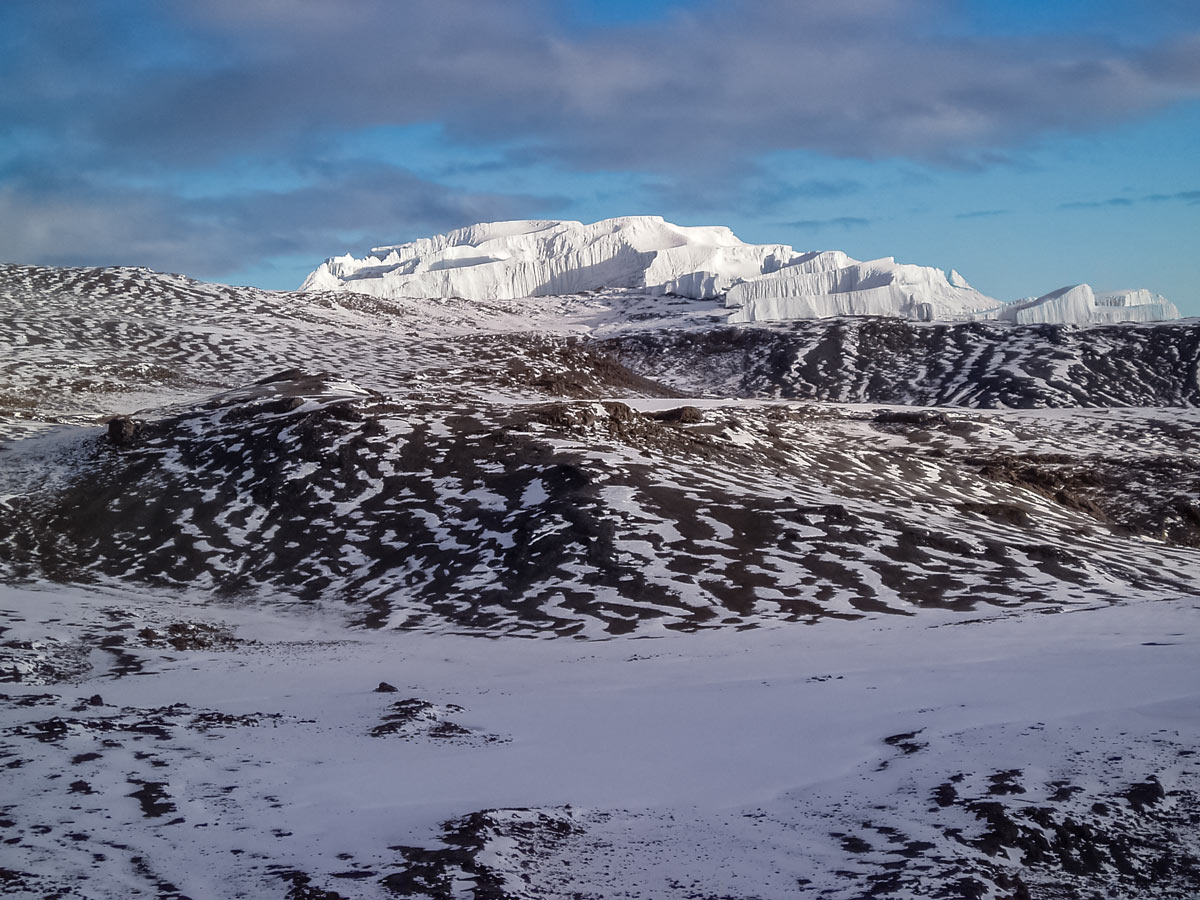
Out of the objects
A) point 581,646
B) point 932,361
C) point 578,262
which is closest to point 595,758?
point 581,646

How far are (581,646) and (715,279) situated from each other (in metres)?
124

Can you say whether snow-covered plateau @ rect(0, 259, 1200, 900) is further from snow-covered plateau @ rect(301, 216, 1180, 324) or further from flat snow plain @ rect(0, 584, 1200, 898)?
snow-covered plateau @ rect(301, 216, 1180, 324)

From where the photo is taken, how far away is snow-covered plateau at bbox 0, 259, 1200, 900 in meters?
7.04

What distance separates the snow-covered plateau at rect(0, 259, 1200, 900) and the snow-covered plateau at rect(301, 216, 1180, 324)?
54971mm

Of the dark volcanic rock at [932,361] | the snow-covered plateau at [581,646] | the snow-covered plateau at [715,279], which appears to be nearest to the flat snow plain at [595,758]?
the snow-covered plateau at [581,646]

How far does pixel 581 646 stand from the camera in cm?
1691

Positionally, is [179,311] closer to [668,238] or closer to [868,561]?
[868,561]

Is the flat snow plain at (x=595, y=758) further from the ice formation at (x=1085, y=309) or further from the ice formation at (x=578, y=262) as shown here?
the ice formation at (x=578, y=262)

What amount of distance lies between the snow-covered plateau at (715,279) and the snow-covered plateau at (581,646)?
54971 millimetres

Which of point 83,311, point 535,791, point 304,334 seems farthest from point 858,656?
point 83,311

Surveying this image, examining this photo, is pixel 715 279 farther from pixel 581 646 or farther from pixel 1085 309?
pixel 581 646

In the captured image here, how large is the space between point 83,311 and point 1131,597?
68.9m

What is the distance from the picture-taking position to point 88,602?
1984 cm

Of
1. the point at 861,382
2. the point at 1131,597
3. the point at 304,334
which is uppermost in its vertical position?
the point at 304,334
